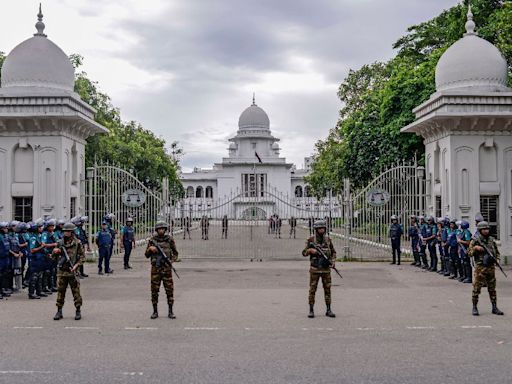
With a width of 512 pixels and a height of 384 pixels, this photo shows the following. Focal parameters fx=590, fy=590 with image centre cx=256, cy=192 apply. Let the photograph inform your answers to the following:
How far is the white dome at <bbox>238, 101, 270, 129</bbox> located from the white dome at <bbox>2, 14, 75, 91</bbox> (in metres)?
52.1

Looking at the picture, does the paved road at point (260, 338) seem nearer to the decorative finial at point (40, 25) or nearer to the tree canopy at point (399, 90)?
the decorative finial at point (40, 25)

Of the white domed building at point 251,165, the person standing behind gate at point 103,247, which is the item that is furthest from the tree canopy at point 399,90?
the white domed building at point 251,165

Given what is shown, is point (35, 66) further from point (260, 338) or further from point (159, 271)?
point (260, 338)

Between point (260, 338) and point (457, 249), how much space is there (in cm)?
769

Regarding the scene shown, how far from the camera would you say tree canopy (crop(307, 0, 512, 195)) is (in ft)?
83.7

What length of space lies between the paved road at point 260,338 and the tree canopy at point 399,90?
13755 mm

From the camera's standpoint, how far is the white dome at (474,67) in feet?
56.9

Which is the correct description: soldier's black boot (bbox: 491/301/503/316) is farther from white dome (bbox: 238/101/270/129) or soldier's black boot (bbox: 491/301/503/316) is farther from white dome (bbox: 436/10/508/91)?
white dome (bbox: 238/101/270/129)

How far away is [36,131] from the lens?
55.3 feet

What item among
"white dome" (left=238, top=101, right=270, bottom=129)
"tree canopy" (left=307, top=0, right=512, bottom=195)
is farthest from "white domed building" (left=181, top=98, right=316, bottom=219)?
"tree canopy" (left=307, top=0, right=512, bottom=195)

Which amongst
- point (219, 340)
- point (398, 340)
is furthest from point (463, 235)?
point (219, 340)

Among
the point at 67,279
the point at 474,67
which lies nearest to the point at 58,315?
the point at 67,279

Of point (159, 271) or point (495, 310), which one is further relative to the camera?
point (495, 310)

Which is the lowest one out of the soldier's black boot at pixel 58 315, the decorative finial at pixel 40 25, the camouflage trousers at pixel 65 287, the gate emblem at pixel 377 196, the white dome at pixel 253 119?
the soldier's black boot at pixel 58 315
